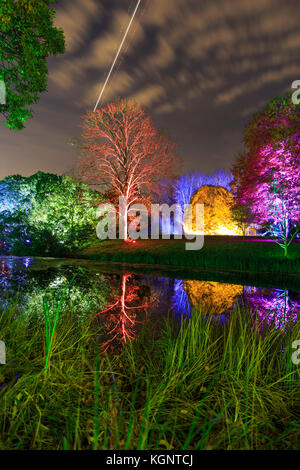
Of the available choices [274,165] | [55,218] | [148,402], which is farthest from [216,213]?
[148,402]

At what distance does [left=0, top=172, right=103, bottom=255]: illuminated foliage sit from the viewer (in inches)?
878

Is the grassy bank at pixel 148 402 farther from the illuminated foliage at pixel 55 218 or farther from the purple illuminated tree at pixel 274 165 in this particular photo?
the illuminated foliage at pixel 55 218

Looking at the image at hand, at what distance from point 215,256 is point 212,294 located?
23.5 ft

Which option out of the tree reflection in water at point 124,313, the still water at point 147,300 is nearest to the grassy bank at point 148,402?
the tree reflection in water at point 124,313

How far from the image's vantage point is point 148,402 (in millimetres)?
1969

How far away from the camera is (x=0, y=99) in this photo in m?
7.50

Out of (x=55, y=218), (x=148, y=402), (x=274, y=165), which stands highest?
(x=274, y=165)

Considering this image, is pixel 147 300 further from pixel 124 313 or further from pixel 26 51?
pixel 26 51

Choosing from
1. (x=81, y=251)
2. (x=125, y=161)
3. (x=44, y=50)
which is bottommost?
(x=81, y=251)

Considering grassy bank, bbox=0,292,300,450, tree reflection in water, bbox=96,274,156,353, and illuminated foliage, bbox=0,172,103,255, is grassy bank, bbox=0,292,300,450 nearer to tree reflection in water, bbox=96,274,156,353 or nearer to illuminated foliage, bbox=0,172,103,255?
tree reflection in water, bbox=96,274,156,353

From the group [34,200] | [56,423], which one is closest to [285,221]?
[56,423]

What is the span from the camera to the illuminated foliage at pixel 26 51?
7.11 meters
